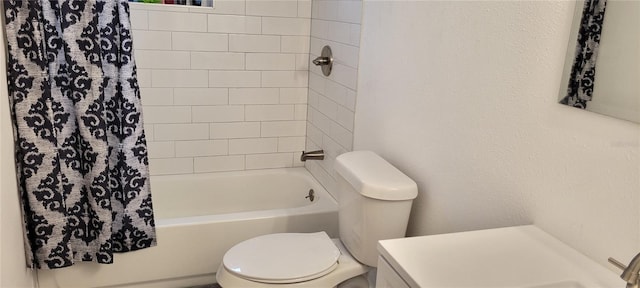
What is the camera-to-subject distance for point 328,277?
192 centimetres

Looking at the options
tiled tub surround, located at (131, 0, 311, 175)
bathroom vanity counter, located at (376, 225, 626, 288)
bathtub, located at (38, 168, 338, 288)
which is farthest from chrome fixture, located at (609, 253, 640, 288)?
tiled tub surround, located at (131, 0, 311, 175)

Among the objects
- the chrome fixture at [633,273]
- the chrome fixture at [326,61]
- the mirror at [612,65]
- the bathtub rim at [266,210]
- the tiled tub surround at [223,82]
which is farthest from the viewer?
the tiled tub surround at [223,82]

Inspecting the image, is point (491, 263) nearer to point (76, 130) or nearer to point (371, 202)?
point (371, 202)

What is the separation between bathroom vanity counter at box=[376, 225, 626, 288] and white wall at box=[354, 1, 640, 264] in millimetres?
72

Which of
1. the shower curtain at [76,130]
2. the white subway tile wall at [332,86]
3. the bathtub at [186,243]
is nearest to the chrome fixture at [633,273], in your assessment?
the white subway tile wall at [332,86]

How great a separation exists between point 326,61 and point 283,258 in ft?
3.98

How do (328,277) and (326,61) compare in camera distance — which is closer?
(328,277)

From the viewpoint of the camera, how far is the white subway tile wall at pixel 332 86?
249 cm

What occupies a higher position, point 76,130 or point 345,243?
point 76,130

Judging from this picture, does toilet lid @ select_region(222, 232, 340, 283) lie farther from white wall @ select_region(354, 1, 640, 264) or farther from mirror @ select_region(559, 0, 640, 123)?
mirror @ select_region(559, 0, 640, 123)

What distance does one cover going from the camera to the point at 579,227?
1.28 metres

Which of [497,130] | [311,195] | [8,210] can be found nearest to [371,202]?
[497,130]

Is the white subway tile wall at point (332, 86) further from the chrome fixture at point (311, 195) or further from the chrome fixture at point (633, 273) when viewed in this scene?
the chrome fixture at point (633, 273)

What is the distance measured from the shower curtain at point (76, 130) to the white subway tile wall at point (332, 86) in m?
0.98
